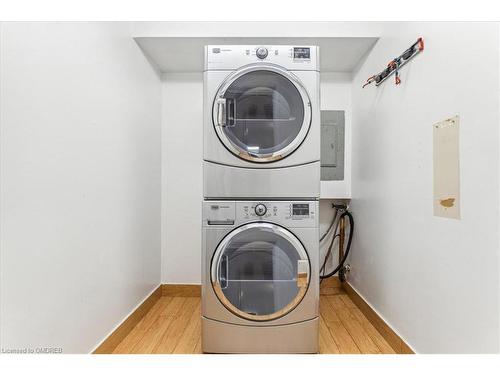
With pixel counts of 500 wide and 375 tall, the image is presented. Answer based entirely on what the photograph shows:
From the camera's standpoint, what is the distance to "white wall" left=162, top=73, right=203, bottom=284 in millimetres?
2666

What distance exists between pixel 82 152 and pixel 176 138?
1.25 m

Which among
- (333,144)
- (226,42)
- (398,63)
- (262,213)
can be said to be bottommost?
(262,213)

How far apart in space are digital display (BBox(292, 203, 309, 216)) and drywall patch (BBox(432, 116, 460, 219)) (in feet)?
1.99

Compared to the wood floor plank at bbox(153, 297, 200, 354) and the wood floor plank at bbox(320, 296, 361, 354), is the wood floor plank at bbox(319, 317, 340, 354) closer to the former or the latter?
the wood floor plank at bbox(320, 296, 361, 354)

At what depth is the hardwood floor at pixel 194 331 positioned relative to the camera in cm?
175

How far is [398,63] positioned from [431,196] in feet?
2.66

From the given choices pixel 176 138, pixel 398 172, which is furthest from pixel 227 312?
pixel 176 138

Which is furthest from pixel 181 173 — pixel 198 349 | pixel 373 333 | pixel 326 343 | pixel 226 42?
pixel 373 333

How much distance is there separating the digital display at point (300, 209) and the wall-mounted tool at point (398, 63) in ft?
2.94

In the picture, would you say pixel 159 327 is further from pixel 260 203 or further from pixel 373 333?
pixel 373 333

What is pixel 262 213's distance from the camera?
1651mm

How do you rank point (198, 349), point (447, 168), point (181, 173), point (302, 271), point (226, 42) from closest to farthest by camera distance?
point (447, 168) → point (302, 271) → point (198, 349) → point (226, 42) → point (181, 173)

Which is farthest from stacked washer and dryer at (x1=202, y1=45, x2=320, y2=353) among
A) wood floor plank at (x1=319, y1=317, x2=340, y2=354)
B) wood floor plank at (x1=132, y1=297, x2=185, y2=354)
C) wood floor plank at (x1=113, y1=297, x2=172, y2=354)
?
wood floor plank at (x1=113, y1=297, x2=172, y2=354)

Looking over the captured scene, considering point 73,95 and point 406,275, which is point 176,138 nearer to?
point 73,95
